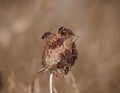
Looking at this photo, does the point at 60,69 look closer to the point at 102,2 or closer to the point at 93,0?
the point at 93,0

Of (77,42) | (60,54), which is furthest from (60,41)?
(77,42)

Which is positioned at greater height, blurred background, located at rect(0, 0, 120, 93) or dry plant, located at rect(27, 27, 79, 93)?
blurred background, located at rect(0, 0, 120, 93)

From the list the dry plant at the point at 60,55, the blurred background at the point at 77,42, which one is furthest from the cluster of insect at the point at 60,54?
the blurred background at the point at 77,42

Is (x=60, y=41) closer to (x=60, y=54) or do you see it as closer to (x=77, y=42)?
(x=60, y=54)

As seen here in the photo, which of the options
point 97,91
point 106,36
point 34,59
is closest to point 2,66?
point 34,59

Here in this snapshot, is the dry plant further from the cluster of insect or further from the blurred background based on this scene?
the blurred background

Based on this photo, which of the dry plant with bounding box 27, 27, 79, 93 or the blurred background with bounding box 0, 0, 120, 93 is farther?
the blurred background with bounding box 0, 0, 120, 93

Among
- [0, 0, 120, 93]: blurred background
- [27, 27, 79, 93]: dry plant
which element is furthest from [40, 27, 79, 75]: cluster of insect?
[0, 0, 120, 93]: blurred background
